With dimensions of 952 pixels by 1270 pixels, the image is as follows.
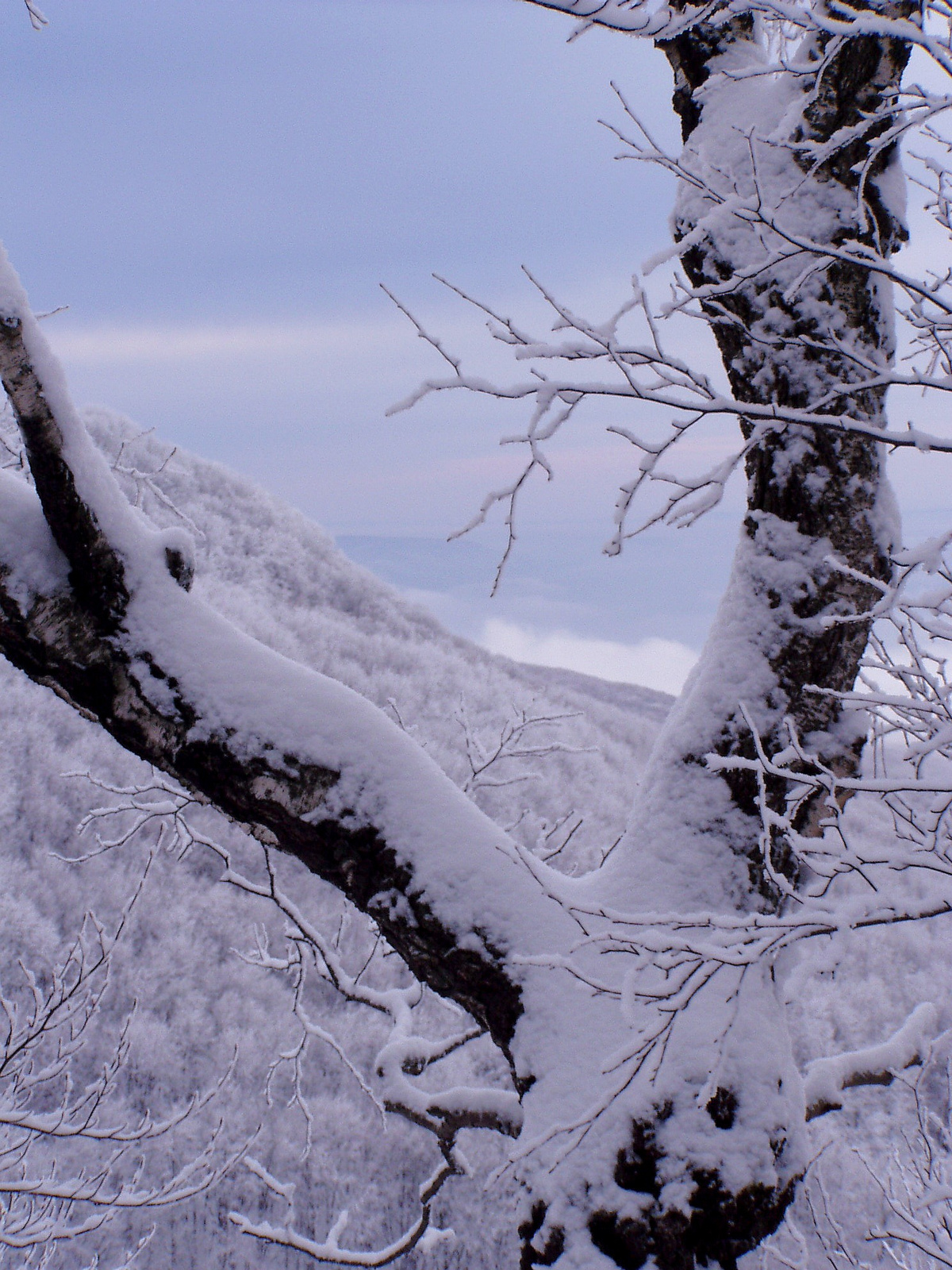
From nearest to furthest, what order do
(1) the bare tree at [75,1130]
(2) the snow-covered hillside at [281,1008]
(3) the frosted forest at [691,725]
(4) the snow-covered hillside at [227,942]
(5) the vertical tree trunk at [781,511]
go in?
1. (3) the frosted forest at [691,725]
2. (5) the vertical tree trunk at [781,511]
3. (1) the bare tree at [75,1130]
4. (2) the snow-covered hillside at [281,1008]
5. (4) the snow-covered hillside at [227,942]

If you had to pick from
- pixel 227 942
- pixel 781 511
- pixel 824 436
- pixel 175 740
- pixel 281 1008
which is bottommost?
pixel 281 1008

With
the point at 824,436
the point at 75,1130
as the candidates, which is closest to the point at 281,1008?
the point at 75,1130

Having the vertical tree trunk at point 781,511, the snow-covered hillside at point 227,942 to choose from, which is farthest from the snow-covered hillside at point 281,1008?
the vertical tree trunk at point 781,511

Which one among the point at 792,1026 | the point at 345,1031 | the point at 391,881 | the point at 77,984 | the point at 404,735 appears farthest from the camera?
the point at 792,1026

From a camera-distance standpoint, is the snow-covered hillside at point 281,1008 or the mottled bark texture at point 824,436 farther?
the snow-covered hillside at point 281,1008

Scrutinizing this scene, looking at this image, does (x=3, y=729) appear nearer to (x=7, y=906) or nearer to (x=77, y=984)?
(x=7, y=906)

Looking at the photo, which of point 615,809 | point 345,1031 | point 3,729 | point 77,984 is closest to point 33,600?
point 77,984

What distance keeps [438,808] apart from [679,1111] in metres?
1.05

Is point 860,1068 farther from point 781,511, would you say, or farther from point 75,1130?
point 75,1130

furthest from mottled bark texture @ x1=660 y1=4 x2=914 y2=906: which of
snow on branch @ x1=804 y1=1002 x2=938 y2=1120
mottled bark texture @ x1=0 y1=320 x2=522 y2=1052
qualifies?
snow on branch @ x1=804 y1=1002 x2=938 y2=1120

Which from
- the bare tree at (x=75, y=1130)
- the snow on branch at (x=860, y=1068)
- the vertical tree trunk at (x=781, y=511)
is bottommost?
the bare tree at (x=75, y=1130)

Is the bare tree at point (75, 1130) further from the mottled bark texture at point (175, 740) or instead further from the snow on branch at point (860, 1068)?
the snow on branch at point (860, 1068)

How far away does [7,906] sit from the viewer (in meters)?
9.48

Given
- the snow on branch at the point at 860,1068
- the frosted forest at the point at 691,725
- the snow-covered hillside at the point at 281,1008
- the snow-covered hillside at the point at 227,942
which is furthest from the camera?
the snow-covered hillside at the point at 227,942
